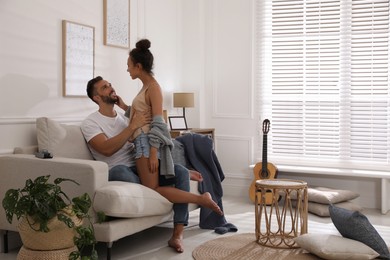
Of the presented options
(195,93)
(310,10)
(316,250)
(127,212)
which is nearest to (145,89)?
(127,212)

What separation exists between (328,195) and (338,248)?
1755mm

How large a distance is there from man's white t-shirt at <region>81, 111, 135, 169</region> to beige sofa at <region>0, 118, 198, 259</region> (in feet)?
0.22

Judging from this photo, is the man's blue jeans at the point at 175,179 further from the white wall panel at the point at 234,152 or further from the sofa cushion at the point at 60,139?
the white wall panel at the point at 234,152

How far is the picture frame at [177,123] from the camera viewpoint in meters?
5.68

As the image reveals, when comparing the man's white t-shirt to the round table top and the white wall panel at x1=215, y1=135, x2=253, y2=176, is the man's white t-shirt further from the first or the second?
the white wall panel at x1=215, y1=135, x2=253, y2=176

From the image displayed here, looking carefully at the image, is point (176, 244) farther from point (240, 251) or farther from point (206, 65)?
point (206, 65)

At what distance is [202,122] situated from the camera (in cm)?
625

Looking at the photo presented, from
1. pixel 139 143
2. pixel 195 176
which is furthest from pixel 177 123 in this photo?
pixel 139 143

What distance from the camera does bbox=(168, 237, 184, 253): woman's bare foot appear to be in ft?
12.4

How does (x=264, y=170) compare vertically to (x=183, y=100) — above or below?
below

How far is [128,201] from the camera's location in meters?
3.39

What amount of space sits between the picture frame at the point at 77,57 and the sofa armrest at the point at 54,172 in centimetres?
91

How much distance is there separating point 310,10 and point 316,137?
136cm

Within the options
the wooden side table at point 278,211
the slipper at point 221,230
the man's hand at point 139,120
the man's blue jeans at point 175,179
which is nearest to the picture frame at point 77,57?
the man's hand at point 139,120
